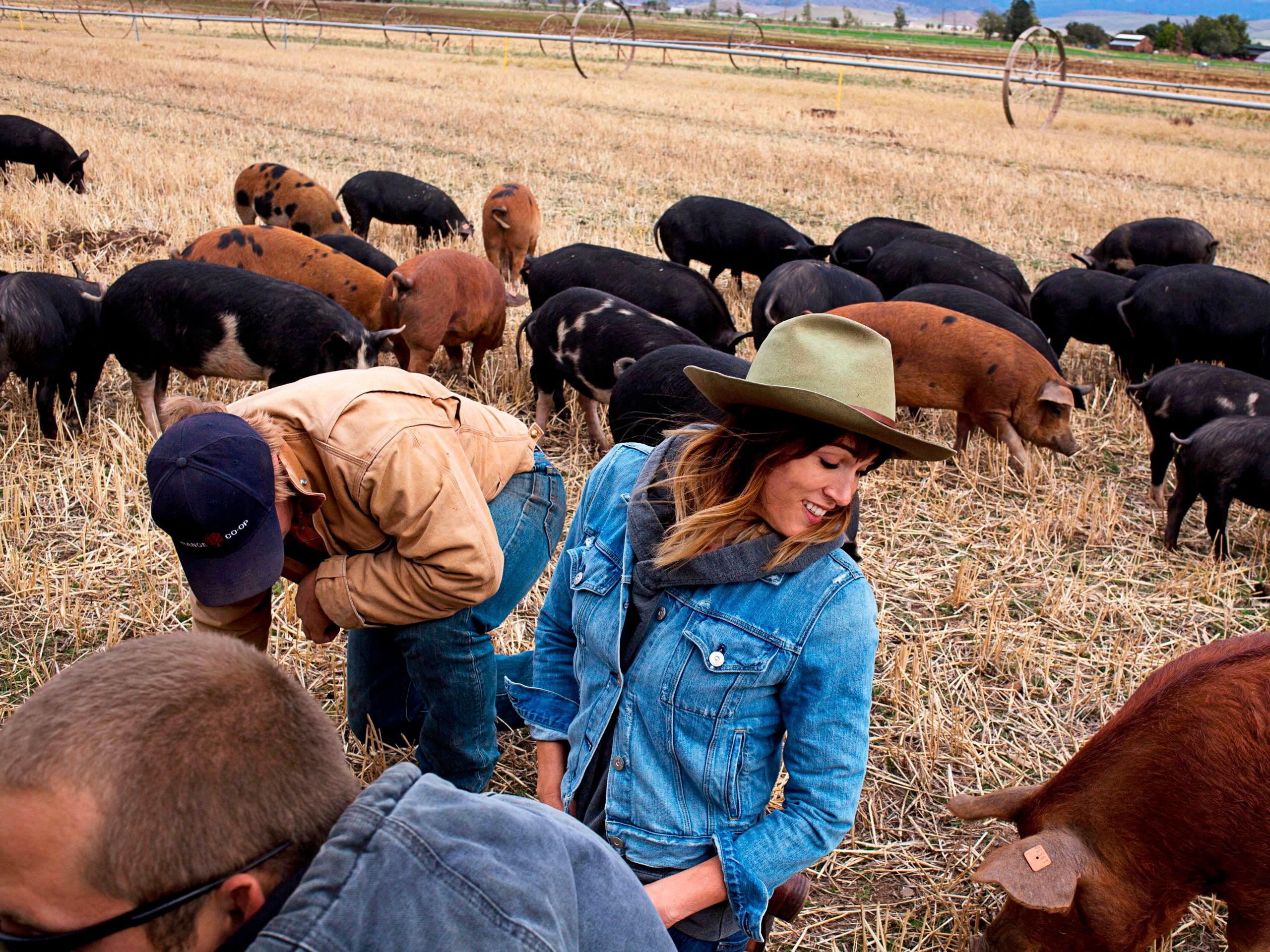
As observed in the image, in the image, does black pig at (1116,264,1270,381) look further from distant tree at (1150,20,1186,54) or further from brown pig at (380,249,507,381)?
distant tree at (1150,20,1186,54)

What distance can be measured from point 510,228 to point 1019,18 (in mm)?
85599

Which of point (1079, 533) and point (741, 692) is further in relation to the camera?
point (1079, 533)

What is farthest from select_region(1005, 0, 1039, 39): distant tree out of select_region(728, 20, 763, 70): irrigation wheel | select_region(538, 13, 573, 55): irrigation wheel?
select_region(538, 13, 573, 55): irrigation wheel

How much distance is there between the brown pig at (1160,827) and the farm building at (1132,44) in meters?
94.8

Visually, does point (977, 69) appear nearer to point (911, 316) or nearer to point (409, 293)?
point (911, 316)

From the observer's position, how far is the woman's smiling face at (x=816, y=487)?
2.09 m

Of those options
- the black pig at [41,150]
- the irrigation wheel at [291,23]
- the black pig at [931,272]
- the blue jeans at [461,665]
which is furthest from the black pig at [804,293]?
the irrigation wheel at [291,23]

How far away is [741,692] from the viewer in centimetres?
210

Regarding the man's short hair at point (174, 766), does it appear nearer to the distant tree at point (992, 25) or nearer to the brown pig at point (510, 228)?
the brown pig at point (510, 228)

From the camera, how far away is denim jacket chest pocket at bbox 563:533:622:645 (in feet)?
7.37

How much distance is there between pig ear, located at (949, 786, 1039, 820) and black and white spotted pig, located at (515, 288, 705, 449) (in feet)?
11.3

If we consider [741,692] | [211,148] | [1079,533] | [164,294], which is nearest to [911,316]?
[1079,533]

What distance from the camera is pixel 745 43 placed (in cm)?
5938

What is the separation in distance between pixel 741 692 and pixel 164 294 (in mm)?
4825
